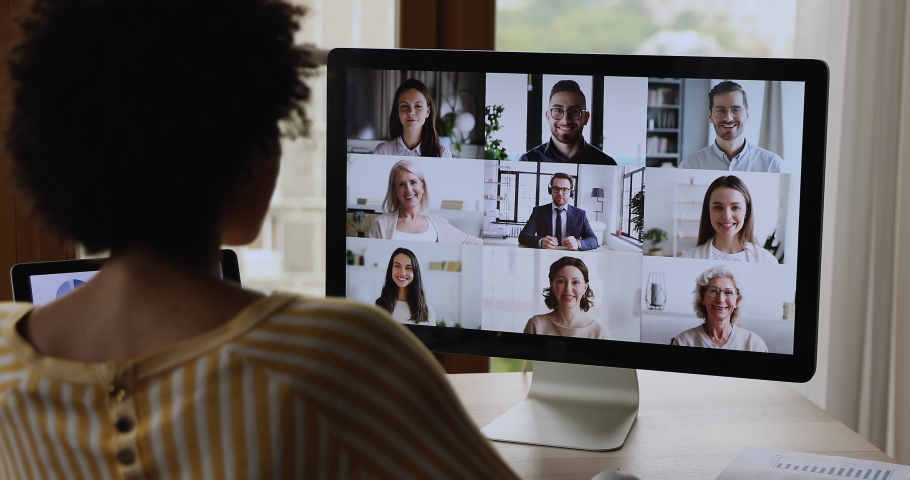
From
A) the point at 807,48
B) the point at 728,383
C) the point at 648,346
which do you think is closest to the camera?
the point at 648,346

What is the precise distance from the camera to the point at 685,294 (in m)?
1.04

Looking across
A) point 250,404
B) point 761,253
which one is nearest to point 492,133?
point 761,253

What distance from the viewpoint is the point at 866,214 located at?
65.7 inches

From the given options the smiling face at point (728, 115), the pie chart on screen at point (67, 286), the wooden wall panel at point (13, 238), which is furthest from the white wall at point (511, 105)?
the wooden wall panel at point (13, 238)

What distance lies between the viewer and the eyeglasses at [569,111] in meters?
1.04

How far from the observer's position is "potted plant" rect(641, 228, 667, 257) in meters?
1.03

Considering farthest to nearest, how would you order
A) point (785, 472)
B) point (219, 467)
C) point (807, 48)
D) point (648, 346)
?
point (807, 48), point (648, 346), point (785, 472), point (219, 467)

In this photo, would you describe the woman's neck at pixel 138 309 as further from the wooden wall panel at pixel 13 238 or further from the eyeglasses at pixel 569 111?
the wooden wall panel at pixel 13 238

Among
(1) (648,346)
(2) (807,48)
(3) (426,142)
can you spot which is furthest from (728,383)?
(2) (807,48)

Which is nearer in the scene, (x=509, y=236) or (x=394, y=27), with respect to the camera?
(x=509, y=236)

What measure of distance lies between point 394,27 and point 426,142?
663 mm

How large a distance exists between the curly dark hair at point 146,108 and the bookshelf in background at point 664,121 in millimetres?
A: 622

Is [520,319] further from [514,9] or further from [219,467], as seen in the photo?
[514,9]

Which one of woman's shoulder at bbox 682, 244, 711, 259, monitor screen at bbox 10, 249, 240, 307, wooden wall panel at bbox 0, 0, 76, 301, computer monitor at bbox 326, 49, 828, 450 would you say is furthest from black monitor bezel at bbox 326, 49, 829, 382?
wooden wall panel at bbox 0, 0, 76, 301
